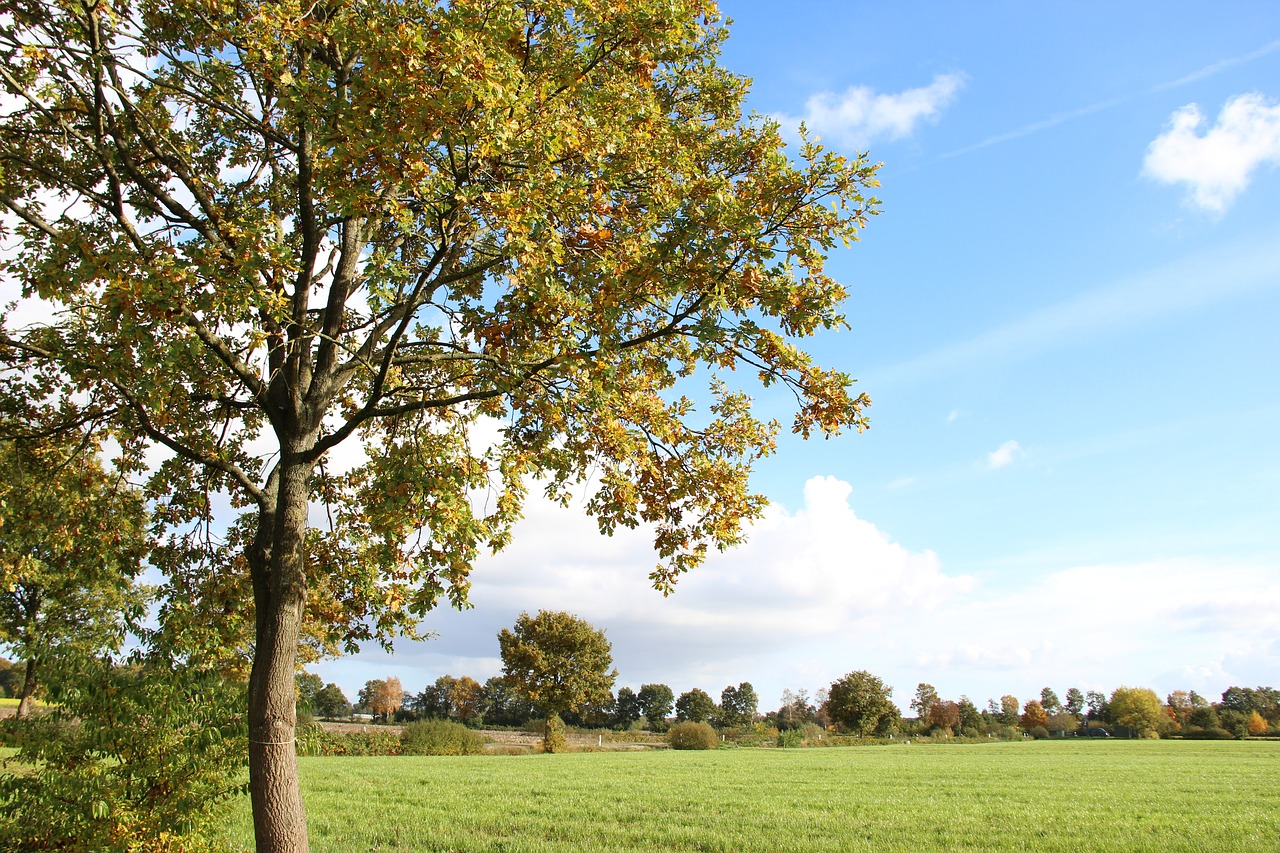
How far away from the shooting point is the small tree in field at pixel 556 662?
5681 cm

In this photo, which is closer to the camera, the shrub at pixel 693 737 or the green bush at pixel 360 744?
the green bush at pixel 360 744

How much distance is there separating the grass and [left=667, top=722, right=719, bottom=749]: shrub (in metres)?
31.8

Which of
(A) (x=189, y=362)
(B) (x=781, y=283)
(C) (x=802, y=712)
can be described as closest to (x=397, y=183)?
(A) (x=189, y=362)

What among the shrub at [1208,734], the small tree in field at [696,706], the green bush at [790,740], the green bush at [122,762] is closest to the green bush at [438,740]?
the green bush at [790,740]

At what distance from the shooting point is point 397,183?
6469 mm

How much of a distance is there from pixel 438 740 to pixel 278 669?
4240cm

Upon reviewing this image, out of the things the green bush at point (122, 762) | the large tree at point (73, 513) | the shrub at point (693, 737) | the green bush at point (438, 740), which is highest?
the large tree at point (73, 513)

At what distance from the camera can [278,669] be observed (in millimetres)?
7984

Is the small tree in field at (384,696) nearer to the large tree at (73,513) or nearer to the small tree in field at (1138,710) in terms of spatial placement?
the small tree in field at (1138,710)

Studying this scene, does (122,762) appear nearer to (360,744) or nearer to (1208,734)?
(360,744)

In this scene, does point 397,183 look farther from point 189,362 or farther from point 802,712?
point 802,712

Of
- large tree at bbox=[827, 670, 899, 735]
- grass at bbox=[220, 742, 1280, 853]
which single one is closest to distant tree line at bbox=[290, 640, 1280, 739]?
large tree at bbox=[827, 670, 899, 735]

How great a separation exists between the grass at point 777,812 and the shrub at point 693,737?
31.8m

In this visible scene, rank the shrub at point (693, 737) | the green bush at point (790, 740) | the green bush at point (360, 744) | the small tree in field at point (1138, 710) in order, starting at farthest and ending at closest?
the small tree in field at point (1138, 710) → the green bush at point (790, 740) → the shrub at point (693, 737) → the green bush at point (360, 744)
